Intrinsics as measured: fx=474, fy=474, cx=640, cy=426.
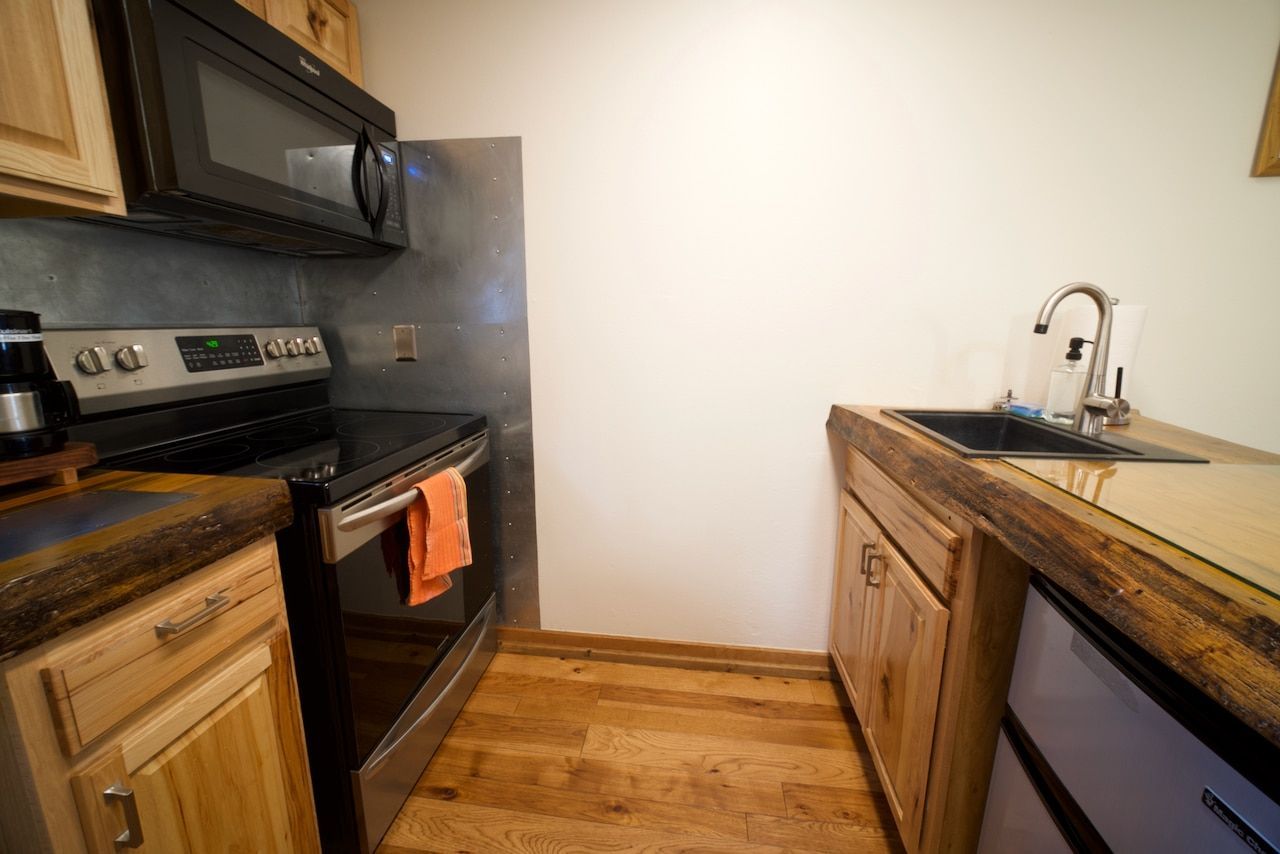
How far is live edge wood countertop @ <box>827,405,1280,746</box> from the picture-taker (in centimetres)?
41

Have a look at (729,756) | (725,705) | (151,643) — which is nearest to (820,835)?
(729,756)

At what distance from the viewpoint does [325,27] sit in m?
1.38

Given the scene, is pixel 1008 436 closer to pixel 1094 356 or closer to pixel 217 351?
pixel 1094 356

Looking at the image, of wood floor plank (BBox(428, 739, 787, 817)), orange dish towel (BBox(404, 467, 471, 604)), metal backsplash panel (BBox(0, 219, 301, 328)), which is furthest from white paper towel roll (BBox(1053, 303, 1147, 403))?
metal backsplash panel (BBox(0, 219, 301, 328))

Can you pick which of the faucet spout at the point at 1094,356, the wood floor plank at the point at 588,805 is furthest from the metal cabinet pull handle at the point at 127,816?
the faucet spout at the point at 1094,356

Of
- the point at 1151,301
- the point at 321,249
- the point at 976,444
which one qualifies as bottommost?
the point at 976,444

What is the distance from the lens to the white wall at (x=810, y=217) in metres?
1.35

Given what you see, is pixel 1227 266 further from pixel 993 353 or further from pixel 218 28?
pixel 218 28

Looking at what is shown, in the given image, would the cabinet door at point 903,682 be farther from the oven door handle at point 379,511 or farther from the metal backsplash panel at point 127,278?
the metal backsplash panel at point 127,278

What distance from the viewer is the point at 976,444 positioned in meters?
1.49

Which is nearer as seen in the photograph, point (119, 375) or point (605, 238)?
point (119, 375)

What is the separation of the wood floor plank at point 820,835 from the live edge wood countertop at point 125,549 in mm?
1323

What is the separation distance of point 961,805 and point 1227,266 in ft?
5.51

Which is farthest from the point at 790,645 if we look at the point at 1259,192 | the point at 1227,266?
the point at 1259,192
